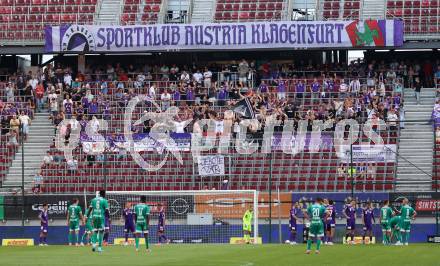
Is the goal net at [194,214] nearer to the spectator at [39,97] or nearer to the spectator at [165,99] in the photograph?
the spectator at [165,99]

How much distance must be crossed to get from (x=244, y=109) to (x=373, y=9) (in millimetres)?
10418

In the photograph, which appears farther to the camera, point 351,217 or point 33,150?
point 33,150

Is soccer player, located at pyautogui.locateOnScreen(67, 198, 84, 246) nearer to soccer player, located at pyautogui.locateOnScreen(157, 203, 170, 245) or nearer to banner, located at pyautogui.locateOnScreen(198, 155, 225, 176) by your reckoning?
soccer player, located at pyautogui.locateOnScreen(157, 203, 170, 245)

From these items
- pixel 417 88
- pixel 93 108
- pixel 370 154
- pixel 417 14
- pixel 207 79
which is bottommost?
pixel 370 154

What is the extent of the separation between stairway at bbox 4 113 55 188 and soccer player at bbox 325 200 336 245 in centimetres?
1510

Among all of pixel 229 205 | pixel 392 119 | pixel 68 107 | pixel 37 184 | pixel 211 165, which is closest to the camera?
pixel 229 205

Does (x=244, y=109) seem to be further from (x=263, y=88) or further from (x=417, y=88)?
(x=417, y=88)

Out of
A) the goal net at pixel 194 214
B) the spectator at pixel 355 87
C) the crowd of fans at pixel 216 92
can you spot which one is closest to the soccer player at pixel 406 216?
the goal net at pixel 194 214

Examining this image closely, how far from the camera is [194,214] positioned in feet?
164

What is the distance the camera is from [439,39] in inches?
2340

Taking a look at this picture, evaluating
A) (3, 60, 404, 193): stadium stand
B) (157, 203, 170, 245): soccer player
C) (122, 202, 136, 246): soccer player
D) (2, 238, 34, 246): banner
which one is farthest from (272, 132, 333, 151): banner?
(2, 238, 34, 246): banner

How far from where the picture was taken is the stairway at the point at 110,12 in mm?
63438

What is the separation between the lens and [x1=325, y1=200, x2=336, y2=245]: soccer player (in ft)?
156

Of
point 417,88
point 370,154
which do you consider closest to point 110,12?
point 417,88
